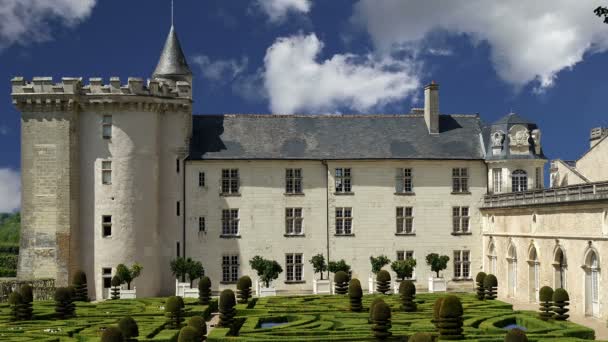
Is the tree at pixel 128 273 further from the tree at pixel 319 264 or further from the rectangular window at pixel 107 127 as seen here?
the tree at pixel 319 264

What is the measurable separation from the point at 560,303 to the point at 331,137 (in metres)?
20.9

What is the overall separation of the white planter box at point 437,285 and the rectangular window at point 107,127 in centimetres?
→ 2015

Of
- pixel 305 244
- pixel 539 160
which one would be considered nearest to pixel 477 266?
pixel 539 160

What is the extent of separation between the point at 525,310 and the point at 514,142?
46.8ft

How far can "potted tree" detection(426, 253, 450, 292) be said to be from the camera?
46.2 meters

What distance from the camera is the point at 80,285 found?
42.3 m

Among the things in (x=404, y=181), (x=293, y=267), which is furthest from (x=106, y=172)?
(x=404, y=181)

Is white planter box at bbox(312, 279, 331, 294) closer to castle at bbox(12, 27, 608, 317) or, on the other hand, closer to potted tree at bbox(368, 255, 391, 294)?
castle at bbox(12, 27, 608, 317)

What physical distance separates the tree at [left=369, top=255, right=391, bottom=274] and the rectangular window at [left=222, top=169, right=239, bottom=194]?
29.4 feet

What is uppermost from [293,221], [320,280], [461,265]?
[293,221]

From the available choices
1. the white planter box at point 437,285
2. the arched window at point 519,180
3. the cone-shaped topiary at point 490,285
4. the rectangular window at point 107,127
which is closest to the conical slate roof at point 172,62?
the rectangular window at point 107,127

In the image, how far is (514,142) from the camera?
4788 centimetres

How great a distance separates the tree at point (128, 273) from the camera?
43312 millimetres

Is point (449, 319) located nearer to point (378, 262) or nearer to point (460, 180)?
point (378, 262)
